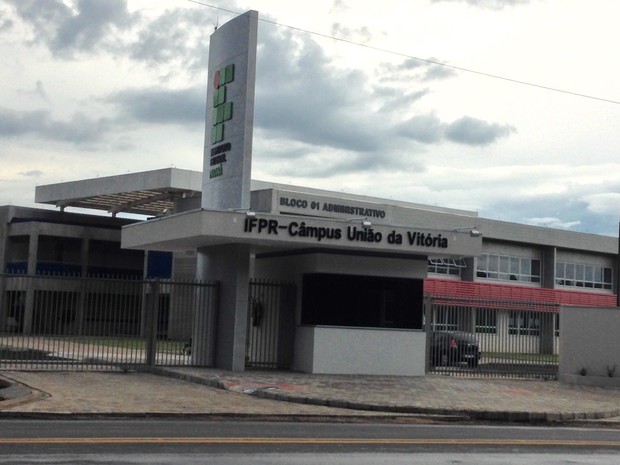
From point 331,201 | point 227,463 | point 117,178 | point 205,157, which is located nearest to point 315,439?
point 227,463

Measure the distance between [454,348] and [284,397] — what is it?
31.1ft

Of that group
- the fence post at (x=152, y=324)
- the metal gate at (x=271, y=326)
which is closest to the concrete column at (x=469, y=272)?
the metal gate at (x=271, y=326)

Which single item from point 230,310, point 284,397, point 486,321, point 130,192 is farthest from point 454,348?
point 130,192

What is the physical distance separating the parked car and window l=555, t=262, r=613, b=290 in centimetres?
3975

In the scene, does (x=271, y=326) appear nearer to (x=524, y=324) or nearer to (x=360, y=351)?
(x=360, y=351)

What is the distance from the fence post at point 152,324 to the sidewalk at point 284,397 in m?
0.57

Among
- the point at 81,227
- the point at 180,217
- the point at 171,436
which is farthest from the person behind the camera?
the point at 81,227

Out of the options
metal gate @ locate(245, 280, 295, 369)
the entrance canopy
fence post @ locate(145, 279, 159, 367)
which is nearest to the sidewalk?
fence post @ locate(145, 279, 159, 367)

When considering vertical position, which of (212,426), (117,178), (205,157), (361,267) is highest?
(117,178)

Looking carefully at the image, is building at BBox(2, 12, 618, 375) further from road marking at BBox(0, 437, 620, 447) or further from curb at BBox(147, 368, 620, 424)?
road marking at BBox(0, 437, 620, 447)

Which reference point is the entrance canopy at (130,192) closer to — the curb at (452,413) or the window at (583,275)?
the window at (583,275)

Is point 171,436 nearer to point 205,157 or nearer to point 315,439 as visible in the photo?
point 315,439

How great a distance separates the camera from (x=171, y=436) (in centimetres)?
1262

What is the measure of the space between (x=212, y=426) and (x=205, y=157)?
1255 cm
